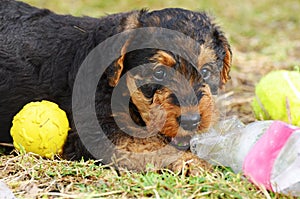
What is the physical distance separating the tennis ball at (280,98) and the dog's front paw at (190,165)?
3.29ft

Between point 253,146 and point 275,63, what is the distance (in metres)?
4.36

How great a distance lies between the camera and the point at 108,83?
169 inches

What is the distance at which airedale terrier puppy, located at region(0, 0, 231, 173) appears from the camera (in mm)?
4059

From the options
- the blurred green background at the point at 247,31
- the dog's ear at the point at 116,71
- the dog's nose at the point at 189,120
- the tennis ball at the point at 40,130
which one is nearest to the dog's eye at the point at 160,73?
the dog's ear at the point at 116,71

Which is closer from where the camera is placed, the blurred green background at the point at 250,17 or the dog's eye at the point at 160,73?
the dog's eye at the point at 160,73

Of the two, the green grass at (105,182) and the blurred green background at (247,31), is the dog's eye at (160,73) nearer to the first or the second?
the green grass at (105,182)

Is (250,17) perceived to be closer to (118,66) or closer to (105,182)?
(118,66)

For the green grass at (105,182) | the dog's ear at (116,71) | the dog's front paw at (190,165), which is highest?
the dog's ear at (116,71)

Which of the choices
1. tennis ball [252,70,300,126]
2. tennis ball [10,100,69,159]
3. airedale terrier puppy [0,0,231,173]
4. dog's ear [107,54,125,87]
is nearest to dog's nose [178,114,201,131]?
airedale terrier puppy [0,0,231,173]

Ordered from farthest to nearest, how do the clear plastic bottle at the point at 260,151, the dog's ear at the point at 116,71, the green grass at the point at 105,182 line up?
the dog's ear at the point at 116,71, the clear plastic bottle at the point at 260,151, the green grass at the point at 105,182

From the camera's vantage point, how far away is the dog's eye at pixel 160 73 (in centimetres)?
408

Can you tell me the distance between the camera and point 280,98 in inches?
196

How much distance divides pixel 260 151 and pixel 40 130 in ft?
5.14

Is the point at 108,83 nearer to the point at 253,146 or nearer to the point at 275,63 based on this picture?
the point at 253,146
